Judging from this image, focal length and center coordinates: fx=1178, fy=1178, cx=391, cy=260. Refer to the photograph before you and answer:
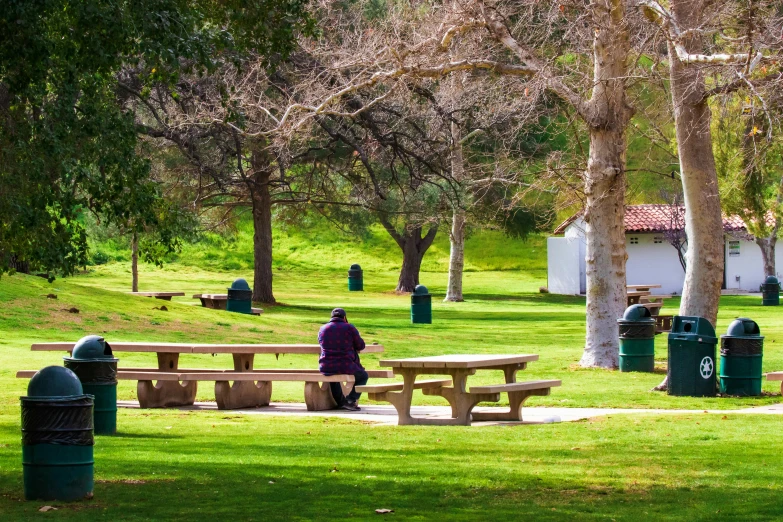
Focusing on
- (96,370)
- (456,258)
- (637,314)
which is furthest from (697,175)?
(456,258)

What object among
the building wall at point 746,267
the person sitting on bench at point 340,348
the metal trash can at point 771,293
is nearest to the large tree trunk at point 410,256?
the building wall at point 746,267

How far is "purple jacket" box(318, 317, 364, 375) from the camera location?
1420 cm

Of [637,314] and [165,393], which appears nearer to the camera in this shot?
[165,393]

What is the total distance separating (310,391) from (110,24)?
262 inches

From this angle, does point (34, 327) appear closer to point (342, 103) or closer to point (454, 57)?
point (342, 103)

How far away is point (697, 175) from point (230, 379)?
683cm

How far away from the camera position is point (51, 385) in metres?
7.61

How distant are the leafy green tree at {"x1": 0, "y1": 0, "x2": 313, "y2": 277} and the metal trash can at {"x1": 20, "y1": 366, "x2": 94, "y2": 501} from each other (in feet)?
6.37

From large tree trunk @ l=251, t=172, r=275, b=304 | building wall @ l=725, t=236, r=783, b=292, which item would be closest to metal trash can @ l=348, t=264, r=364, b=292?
large tree trunk @ l=251, t=172, r=275, b=304

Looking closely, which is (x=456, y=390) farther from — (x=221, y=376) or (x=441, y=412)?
(x=221, y=376)

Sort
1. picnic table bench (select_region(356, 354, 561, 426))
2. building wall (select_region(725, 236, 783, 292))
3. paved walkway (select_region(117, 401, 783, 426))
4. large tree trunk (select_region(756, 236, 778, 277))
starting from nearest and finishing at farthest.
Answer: picnic table bench (select_region(356, 354, 561, 426)) → paved walkway (select_region(117, 401, 783, 426)) → large tree trunk (select_region(756, 236, 778, 277)) → building wall (select_region(725, 236, 783, 292))

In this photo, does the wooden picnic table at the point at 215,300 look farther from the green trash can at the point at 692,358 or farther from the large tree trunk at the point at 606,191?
the green trash can at the point at 692,358

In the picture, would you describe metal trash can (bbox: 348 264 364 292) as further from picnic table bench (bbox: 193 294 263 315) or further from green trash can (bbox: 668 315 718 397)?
green trash can (bbox: 668 315 718 397)

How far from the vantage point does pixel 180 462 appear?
9734 millimetres
